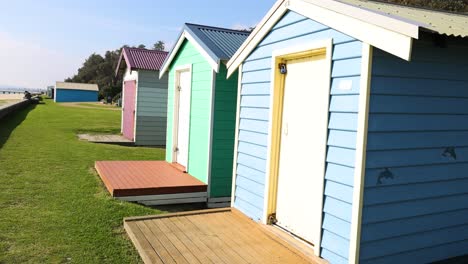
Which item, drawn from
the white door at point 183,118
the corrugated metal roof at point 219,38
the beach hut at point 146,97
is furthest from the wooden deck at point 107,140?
the corrugated metal roof at point 219,38

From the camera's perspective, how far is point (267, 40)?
518cm

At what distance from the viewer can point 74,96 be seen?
64.4m

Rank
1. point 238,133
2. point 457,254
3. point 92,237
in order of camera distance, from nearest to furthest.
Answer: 1. point 457,254
2. point 92,237
3. point 238,133

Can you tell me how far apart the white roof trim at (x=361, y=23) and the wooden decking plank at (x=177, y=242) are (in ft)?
9.01

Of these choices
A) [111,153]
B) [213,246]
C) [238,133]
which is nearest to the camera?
[213,246]

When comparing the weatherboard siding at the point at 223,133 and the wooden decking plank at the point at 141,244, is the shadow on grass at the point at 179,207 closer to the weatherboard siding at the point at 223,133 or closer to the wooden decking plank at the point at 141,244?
the weatherboard siding at the point at 223,133

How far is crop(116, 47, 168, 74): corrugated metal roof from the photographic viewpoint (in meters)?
13.8

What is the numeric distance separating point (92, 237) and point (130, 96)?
10.5 m

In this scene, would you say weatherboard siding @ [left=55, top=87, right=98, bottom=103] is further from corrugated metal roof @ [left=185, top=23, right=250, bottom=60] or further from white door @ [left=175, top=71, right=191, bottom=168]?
corrugated metal roof @ [left=185, top=23, right=250, bottom=60]

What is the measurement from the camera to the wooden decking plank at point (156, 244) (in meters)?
4.20

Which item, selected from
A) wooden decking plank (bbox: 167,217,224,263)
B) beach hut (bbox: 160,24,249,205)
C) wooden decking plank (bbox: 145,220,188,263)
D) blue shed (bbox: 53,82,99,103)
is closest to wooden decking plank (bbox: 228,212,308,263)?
wooden decking plank (bbox: 167,217,224,263)

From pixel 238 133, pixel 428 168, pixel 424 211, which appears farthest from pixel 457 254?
pixel 238 133

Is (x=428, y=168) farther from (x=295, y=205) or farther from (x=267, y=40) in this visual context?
(x=267, y=40)

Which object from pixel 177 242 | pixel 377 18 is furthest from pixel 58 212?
pixel 377 18
